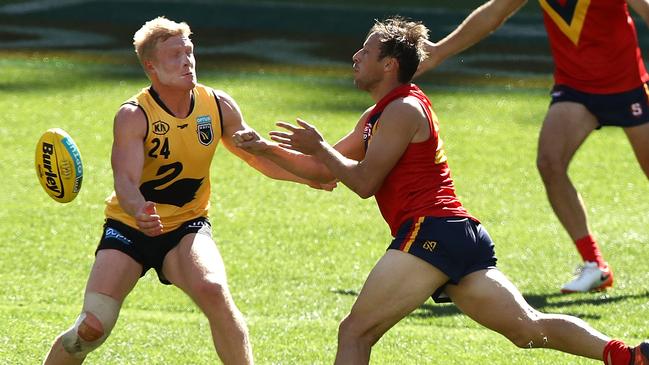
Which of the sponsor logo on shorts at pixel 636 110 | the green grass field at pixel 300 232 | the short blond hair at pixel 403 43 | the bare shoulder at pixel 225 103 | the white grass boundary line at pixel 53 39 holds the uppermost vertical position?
the short blond hair at pixel 403 43

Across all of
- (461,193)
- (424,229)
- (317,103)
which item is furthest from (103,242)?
(317,103)

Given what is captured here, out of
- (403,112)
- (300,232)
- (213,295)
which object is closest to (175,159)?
(213,295)

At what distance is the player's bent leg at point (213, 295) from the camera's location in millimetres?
6289

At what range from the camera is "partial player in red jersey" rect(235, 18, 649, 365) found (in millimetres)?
6098

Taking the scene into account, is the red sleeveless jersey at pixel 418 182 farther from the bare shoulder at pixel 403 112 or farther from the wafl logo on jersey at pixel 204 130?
the wafl logo on jersey at pixel 204 130

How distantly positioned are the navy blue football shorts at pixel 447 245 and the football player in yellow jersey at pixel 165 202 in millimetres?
895

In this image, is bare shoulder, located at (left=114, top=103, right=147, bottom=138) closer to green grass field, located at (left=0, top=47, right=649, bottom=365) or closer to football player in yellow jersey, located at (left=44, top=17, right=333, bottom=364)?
football player in yellow jersey, located at (left=44, top=17, right=333, bottom=364)

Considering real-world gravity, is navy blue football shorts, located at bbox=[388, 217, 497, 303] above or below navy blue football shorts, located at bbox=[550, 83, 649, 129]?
above

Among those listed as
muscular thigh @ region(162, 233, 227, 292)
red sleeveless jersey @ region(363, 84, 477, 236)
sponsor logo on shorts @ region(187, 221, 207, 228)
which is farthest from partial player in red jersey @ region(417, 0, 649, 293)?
muscular thigh @ region(162, 233, 227, 292)

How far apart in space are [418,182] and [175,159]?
121 cm

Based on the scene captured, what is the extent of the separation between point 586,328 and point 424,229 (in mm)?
901

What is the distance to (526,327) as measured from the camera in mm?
6203

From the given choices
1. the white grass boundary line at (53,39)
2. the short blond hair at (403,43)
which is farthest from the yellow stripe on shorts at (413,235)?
the white grass boundary line at (53,39)

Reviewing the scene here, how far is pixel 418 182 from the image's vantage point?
6.25 meters
